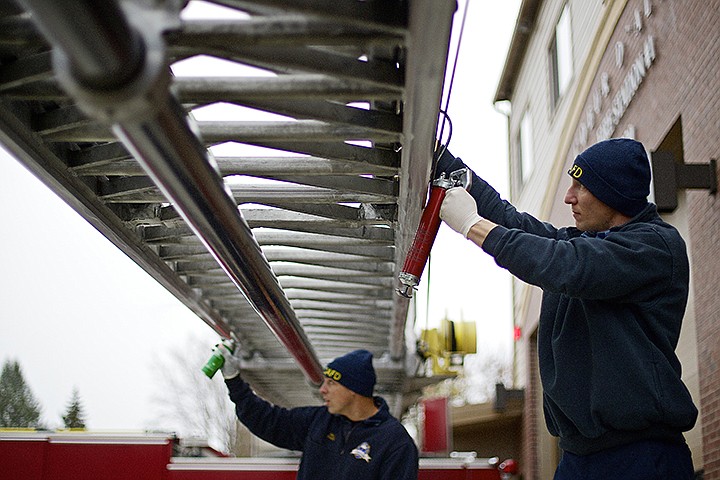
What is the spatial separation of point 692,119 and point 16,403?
10.6 m

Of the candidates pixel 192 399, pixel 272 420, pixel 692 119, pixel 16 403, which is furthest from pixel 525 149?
pixel 192 399

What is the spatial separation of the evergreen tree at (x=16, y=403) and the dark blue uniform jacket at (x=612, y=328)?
10.3m

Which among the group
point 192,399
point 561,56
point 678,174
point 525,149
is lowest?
point 192,399

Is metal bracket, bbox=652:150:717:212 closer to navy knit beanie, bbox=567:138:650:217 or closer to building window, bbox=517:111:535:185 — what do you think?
navy knit beanie, bbox=567:138:650:217

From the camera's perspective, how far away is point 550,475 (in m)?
12.5

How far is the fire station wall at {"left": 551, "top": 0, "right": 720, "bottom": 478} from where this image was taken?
5.75 metres

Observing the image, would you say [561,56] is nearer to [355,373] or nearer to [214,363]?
[355,373]

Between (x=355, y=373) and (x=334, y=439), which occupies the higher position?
(x=355, y=373)

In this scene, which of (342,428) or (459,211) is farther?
(342,428)

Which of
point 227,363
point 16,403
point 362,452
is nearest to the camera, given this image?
point 362,452

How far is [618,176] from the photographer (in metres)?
3.40

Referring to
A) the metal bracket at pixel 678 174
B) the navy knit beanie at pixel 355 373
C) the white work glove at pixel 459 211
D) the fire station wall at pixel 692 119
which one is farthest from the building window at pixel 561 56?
the white work glove at pixel 459 211

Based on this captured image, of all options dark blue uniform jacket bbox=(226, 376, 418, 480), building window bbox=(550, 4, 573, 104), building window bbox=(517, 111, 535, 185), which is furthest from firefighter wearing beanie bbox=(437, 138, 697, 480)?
building window bbox=(517, 111, 535, 185)

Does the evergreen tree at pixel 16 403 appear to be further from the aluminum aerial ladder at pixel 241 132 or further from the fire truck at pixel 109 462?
the aluminum aerial ladder at pixel 241 132
